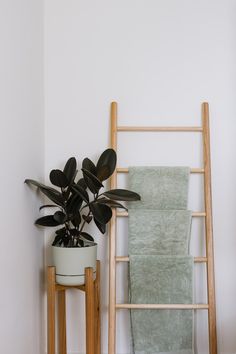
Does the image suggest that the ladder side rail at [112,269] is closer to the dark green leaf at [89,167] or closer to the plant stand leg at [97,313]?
the plant stand leg at [97,313]

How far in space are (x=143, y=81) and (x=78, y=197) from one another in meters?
0.65

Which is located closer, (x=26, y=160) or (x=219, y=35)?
(x=26, y=160)

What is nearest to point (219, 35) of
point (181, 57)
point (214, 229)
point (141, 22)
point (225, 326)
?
point (181, 57)

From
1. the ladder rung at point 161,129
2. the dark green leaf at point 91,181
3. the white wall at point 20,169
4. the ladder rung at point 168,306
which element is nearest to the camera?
the white wall at point 20,169

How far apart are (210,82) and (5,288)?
1.28 meters

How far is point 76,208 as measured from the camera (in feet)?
5.79

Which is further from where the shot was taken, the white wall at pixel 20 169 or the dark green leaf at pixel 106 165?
the dark green leaf at pixel 106 165

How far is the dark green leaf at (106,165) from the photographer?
1.75 meters

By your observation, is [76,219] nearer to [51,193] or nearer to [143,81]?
[51,193]

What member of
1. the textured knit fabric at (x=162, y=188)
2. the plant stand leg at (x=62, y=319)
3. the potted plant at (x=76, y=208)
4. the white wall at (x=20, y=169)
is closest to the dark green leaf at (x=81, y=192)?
the potted plant at (x=76, y=208)

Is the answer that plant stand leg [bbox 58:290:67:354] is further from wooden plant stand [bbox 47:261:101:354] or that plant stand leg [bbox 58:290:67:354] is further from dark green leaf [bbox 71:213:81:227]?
dark green leaf [bbox 71:213:81:227]

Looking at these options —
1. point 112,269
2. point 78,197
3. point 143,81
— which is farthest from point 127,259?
point 143,81

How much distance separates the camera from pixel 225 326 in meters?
2.00

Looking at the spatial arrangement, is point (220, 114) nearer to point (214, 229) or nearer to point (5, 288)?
point (214, 229)
